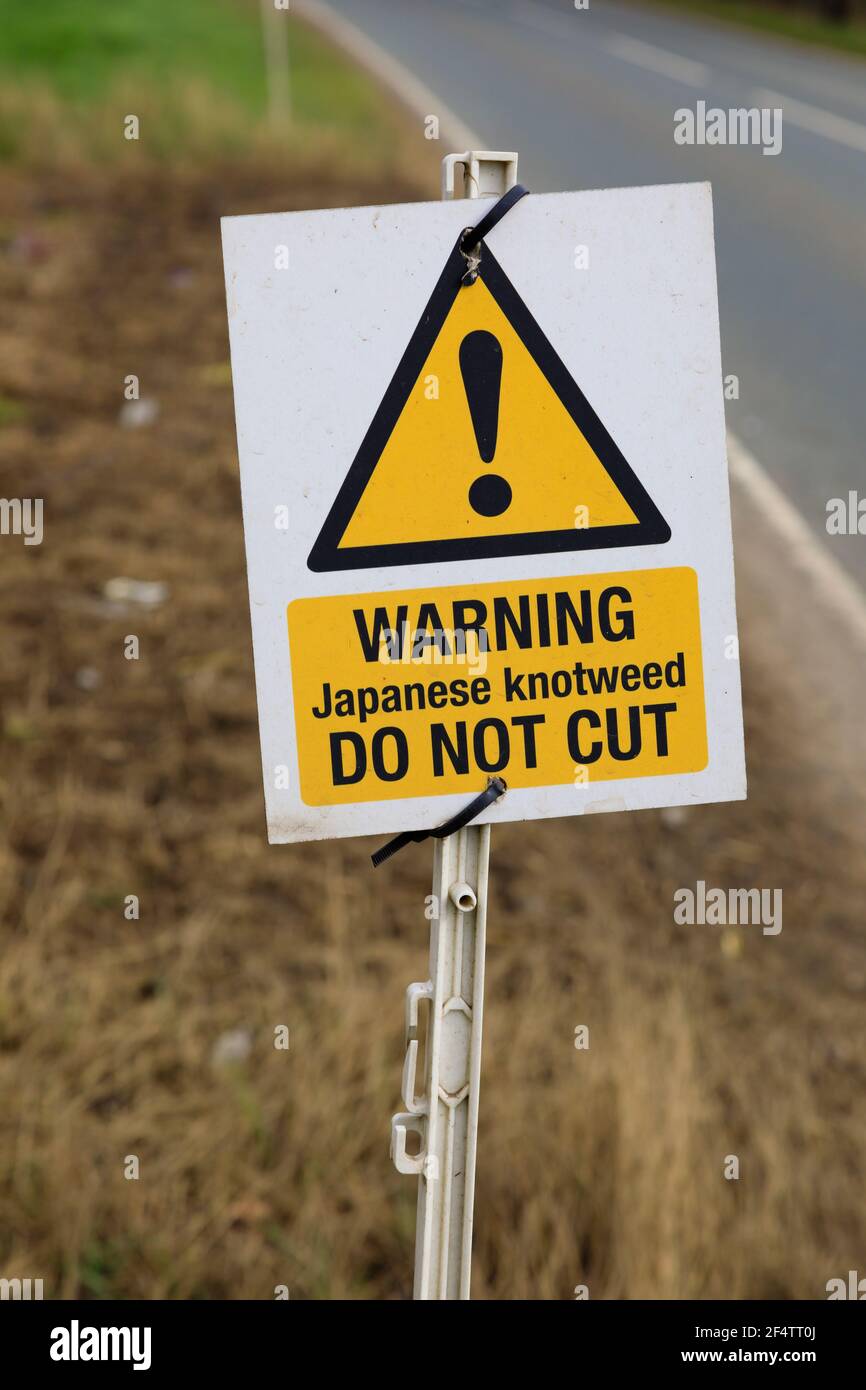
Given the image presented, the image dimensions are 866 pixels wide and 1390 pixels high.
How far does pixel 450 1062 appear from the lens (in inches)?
61.9

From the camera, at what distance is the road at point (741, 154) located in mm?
6457

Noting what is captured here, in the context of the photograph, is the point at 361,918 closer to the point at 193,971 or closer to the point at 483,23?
the point at 193,971

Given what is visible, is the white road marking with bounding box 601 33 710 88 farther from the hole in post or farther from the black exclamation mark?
the hole in post

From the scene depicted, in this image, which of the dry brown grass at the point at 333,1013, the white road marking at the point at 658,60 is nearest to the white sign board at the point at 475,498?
the dry brown grass at the point at 333,1013

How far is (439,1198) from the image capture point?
157 cm

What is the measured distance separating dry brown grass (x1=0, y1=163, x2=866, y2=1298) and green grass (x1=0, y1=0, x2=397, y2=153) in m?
7.69

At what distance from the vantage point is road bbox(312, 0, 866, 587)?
6.46 meters

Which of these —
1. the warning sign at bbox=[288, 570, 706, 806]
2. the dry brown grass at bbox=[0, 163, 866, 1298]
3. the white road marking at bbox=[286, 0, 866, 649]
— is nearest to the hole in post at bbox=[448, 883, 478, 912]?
the warning sign at bbox=[288, 570, 706, 806]

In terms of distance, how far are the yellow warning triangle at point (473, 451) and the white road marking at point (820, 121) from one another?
1100 centimetres

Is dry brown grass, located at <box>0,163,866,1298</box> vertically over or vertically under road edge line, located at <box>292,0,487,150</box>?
under

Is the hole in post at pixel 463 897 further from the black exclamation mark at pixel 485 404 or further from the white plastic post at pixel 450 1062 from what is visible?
the black exclamation mark at pixel 485 404

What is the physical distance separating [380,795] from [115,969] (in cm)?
171
